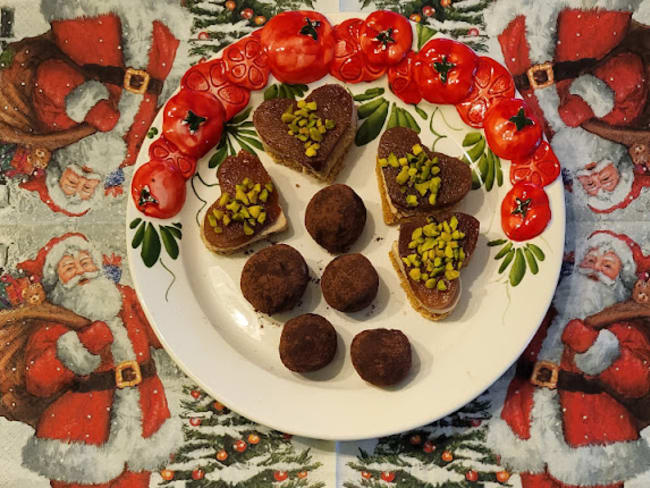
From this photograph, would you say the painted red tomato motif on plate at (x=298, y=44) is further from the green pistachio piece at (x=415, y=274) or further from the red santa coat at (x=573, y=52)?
the green pistachio piece at (x=415, y=274)

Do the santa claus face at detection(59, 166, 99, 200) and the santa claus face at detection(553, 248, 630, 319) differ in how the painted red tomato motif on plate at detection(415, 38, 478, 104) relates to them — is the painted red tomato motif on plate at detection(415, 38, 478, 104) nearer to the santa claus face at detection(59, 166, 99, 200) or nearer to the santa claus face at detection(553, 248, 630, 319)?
the santa claus face at detection(553, 248, 630, 319)

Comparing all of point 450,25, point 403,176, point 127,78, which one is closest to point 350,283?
point 403,176

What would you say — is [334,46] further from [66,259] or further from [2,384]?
[2,384]

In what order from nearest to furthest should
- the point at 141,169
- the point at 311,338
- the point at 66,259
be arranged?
the point at 311,338 → the point at 141,169 → the point at 66,259

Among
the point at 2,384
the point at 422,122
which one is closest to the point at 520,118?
the point at 422,122

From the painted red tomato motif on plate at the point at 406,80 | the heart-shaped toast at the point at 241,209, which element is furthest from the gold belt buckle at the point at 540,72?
the heart-shaped toast at the point at 241,209

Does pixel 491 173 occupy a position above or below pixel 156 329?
above

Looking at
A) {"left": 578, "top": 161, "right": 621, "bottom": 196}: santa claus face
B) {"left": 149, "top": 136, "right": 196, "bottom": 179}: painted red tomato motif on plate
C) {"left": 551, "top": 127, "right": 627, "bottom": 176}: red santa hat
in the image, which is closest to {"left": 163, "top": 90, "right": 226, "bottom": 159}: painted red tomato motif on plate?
{"left": 149, "top": 136, "right": 196, "bottom": 179}: painted red tomato motif on plate
